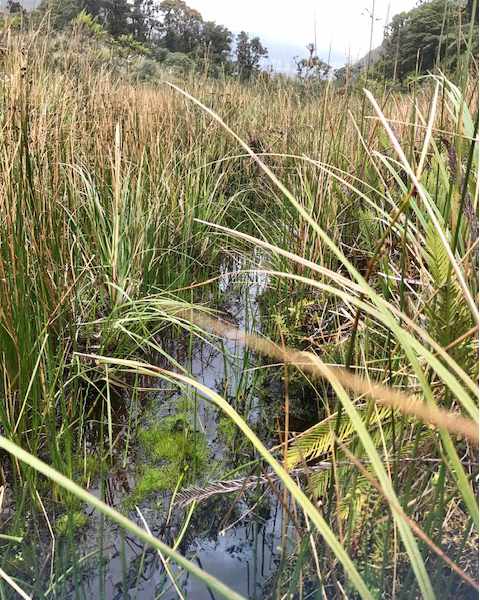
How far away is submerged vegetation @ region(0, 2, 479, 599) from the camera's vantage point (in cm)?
57

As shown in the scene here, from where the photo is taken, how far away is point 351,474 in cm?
77

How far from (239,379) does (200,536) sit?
25.8 inches

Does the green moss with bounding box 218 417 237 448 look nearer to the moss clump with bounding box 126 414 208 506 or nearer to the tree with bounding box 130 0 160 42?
the moss clump with bounding box 126 414 208 506

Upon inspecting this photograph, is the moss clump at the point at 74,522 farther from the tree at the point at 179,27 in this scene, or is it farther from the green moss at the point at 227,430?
the tree at the point at 179,27

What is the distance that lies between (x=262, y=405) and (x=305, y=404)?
5.5 inches

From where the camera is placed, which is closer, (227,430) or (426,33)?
(227,430)

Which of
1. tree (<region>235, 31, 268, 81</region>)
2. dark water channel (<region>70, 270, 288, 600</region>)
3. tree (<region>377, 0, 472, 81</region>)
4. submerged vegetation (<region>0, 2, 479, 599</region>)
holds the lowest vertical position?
dark water channel (<region>70, 270, 288, 600</region>)

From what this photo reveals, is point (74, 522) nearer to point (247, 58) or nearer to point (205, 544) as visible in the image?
point (205, 544)

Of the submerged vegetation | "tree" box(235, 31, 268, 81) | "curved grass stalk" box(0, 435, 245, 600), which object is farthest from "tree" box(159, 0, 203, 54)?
"curved grass stalk" box(0, 435, 245, 600)

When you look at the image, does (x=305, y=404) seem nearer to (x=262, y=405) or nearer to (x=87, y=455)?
(x=262, y=405)

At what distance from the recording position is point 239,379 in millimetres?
1706

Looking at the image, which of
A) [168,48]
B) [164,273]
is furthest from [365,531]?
[168,48]

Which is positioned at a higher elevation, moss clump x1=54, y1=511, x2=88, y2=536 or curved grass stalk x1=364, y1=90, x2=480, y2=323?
curved grass stalk x1=364, y1=90, x2=480, y2=323

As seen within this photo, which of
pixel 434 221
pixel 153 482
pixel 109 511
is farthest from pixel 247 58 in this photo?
pixel 109 511
